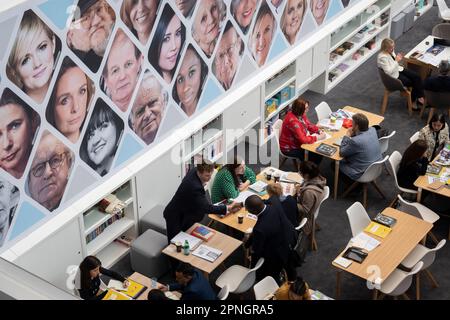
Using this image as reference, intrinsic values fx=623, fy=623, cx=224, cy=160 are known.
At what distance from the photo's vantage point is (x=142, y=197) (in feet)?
25.6

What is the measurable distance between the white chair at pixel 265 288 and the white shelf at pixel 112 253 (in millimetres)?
2342

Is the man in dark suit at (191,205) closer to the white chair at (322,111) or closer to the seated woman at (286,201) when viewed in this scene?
the seated woman at (286,201)

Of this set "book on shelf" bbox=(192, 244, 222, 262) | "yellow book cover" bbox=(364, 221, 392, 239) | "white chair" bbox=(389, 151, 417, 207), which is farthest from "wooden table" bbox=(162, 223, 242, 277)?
"white chair" bbox=(389, 151, 417, 207)

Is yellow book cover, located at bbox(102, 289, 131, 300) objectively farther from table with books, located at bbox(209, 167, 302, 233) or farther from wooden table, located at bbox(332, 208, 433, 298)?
wooden table, located at bbox(332, 208, 433, 298)

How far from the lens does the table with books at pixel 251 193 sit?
23.8 feet

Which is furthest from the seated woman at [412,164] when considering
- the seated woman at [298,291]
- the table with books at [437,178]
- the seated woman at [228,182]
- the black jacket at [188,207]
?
the seated woman at [298,291]

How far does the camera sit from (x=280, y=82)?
33.7 ft

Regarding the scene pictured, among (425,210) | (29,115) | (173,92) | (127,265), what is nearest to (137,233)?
(127,265)

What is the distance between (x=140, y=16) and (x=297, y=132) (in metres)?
2.97

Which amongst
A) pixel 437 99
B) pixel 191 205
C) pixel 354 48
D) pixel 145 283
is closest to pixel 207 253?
pixel 191 205

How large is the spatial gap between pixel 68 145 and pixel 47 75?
2.85 ft
